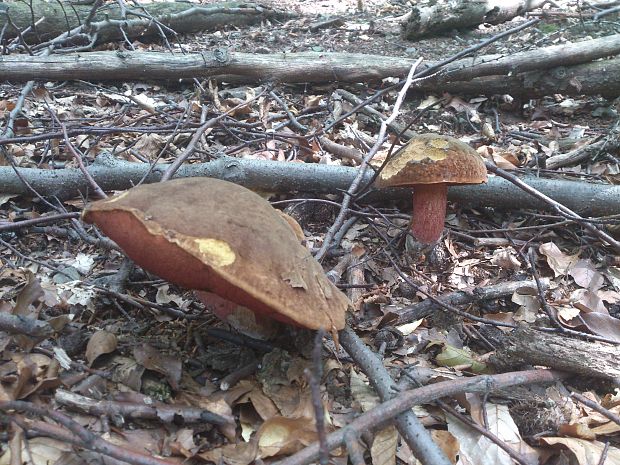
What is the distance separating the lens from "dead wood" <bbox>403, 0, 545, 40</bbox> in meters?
6.34

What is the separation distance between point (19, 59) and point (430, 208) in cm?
384

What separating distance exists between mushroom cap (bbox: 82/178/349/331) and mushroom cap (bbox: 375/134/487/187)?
3.51 ft

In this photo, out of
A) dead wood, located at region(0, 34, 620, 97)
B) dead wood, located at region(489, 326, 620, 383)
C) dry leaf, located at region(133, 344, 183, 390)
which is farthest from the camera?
dead wood, located at region(0, 34, 620, 97)

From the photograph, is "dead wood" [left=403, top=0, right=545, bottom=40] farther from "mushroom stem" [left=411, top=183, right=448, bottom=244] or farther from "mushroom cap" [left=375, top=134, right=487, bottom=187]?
"mushroom cap" [left=375, top=134, right=487, bottom=187]

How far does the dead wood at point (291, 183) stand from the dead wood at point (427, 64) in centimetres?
185

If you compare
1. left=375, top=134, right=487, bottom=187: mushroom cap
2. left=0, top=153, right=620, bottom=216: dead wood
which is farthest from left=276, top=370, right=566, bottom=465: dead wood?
left=0, top=153, right=620, bottom=216: dead wood

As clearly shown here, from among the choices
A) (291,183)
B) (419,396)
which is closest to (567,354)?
(419,396)

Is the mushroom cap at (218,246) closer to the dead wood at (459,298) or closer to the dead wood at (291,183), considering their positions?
the dead wood at (459,298)

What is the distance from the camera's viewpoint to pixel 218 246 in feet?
4.31

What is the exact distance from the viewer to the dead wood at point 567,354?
1.77 meters

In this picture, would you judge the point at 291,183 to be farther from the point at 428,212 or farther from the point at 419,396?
the point at 419,396

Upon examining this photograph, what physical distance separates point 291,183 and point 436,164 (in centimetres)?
103

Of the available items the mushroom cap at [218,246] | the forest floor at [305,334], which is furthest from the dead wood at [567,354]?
the mushroom cap at [218,246]

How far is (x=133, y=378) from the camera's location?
1631 mm
